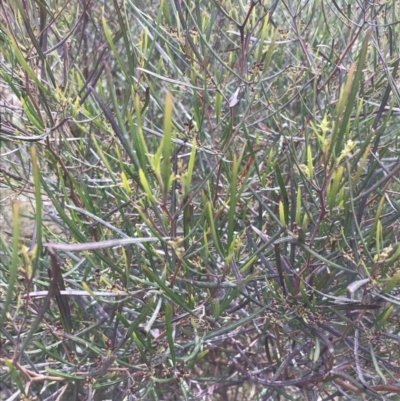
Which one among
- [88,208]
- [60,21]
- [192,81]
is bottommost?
[88,208]

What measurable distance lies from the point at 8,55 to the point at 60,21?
1.54ft

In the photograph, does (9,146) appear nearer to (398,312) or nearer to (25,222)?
(25,222)

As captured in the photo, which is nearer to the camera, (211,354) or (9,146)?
(211,354)

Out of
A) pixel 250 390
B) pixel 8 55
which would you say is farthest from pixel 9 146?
pixel 250 390

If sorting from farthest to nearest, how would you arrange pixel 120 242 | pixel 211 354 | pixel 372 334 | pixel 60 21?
1. pixel 211 354
2. pixel 60 21
3. pixel 372 334
4. pixel 120 242

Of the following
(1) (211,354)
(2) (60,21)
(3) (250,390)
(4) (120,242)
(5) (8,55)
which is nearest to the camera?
(4) (120,242)

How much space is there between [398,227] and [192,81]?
1.70 ft

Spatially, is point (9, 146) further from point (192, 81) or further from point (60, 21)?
point (192, 81)

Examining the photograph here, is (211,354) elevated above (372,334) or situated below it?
below

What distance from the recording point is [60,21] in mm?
1294

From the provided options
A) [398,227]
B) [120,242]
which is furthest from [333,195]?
[398,227]

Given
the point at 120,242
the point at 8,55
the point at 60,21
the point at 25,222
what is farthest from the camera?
the point at 25,222

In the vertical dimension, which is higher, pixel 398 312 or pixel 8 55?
pixel 8 55

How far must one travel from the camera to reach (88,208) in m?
0.83
